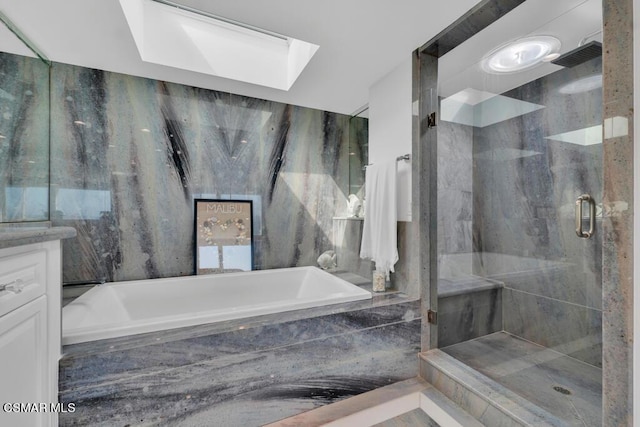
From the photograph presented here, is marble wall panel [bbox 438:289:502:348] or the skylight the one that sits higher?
the skylight

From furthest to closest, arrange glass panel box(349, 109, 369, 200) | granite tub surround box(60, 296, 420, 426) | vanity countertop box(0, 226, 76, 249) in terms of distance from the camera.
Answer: glass panel box(349, 109, 369, 200), granite tub surround box(60, 296, 420, 426), vanity countertop box(0, 226, 76, 249)

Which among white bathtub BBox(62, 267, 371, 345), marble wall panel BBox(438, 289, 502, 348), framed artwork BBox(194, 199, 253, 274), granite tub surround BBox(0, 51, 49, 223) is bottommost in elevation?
marble wall panel BBox(438, 289, 502, 348)

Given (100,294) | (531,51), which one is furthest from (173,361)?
(531,51)

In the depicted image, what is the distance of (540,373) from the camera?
1.77 m

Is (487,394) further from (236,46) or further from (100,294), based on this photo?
(236,46)

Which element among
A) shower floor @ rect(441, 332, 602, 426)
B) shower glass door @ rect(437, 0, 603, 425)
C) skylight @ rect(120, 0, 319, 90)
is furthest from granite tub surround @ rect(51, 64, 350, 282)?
shower floor @ rect(441, 332, 602, 426)

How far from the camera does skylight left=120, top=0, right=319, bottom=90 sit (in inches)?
74.3

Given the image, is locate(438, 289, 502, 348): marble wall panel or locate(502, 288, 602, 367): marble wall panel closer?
locate(502, 288, 602, 367): marble wall panel

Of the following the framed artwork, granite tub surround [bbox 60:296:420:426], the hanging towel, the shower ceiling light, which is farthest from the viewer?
the framed artwork

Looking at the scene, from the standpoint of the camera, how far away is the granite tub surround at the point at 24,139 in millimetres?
1677

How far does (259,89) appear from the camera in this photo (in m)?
2.40

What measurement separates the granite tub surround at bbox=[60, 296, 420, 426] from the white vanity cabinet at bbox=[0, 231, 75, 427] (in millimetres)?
78

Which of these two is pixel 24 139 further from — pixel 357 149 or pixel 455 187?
pixel 455 187

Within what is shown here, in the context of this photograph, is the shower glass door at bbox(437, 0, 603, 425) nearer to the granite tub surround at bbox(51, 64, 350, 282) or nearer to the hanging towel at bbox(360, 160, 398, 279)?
the hanging towel at bbox(360, 160, 398, 279)
